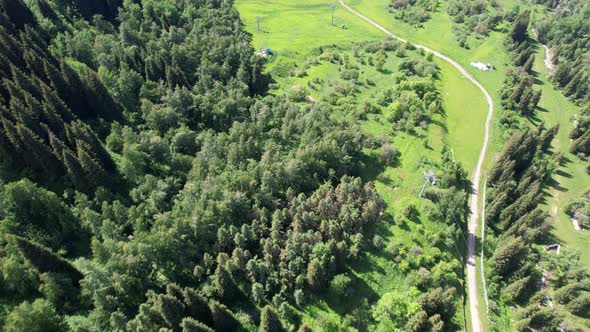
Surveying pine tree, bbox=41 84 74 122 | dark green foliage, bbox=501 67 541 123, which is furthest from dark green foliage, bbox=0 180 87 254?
dark green foliage, bbox=501 67 541 123

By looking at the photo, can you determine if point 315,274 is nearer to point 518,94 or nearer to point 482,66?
point 518,94

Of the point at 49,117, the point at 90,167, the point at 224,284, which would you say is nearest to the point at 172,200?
the point at 90,167

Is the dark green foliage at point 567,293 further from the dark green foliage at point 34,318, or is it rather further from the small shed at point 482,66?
the small shed at point 482,66

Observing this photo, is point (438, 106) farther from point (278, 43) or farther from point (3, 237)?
point (3, 237)

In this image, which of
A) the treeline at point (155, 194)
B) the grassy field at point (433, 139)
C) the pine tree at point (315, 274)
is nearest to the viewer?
the treeline at point (155, 194)

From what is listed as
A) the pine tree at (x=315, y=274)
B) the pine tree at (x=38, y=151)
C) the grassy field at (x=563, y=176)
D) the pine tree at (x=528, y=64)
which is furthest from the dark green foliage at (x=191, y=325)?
the pine tree at (x=528, y=64)

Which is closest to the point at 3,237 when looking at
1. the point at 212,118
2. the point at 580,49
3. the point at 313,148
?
the point at 212,118

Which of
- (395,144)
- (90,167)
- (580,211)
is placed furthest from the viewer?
(395,144)

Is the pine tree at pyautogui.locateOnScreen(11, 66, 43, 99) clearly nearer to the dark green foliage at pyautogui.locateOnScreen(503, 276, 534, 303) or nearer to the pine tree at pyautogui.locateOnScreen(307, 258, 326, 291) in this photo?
the pine tree at pyautogui.locateOnScreen(307, 258, 326, 291)

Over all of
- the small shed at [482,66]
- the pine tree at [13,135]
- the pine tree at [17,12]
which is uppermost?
the pine tree at [17,12]

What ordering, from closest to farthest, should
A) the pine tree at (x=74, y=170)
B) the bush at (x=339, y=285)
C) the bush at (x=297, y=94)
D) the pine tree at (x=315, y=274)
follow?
the pine tree at (x=315, y=274)
the bush at (x=339, y=285)
the pine tree at (x=74, y=170)
the bush at (x=297, y=94)
